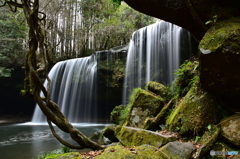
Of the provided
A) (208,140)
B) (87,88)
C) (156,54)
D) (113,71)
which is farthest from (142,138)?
(87,88)

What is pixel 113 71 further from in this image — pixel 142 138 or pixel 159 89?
pixel 142 138

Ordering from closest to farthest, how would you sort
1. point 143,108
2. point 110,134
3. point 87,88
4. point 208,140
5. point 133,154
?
point 133,154 → point 208,140 → point 143,108 → point 110,134 → point 87,88

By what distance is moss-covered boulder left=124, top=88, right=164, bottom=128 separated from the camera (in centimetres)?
591

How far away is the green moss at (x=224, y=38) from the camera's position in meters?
3.11

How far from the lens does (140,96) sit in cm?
632

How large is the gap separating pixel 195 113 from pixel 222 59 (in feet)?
4.17

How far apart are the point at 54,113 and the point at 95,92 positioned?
13.7 meters

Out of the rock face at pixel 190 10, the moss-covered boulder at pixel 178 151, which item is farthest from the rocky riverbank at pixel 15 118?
the moss-covered boulder at pixel 178 151

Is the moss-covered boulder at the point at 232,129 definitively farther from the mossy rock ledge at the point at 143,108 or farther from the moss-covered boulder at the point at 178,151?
the mossy rock ledge at the point at 143,108

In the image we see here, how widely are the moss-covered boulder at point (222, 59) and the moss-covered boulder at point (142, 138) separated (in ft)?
4.87

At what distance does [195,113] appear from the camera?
12.0 ft

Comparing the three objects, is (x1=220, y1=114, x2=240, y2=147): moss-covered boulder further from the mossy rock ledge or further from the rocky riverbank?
the rocky riverbank

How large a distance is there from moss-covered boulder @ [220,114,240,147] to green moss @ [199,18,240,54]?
4.15 feet

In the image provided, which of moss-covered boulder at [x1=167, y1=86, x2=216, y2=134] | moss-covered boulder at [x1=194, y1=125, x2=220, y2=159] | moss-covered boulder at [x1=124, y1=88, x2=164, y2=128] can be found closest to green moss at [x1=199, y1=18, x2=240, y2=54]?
moss-covered boulder at [x1=167, y1=86, x2=216, y2=134]
